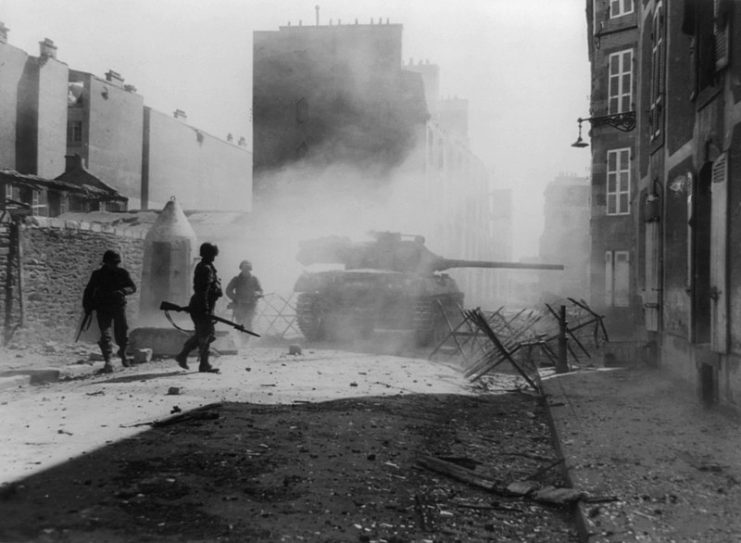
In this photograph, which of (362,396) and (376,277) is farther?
(376,277)

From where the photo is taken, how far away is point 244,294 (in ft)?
47.4

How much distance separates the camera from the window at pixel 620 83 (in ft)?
67.1

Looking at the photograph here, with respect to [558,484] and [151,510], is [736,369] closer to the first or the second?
[558,484]

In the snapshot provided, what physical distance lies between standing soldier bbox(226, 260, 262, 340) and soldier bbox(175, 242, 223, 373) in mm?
4599

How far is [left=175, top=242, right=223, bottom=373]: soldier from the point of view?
31.6 ft

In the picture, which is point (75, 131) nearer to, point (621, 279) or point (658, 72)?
point (621, 279)

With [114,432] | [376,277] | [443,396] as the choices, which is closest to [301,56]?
[376,277]

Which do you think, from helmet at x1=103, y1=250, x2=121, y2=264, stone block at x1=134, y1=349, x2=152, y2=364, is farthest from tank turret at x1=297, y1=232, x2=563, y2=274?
helmet at x1=103, y1=250, x2=121, y2=264

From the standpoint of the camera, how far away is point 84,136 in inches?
1499

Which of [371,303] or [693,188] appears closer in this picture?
[693,188]

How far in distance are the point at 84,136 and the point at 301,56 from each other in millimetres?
12673

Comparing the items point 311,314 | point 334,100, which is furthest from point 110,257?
point 334,100

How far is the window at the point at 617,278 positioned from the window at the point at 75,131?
29551mm

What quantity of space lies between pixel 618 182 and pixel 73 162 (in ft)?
90.5
